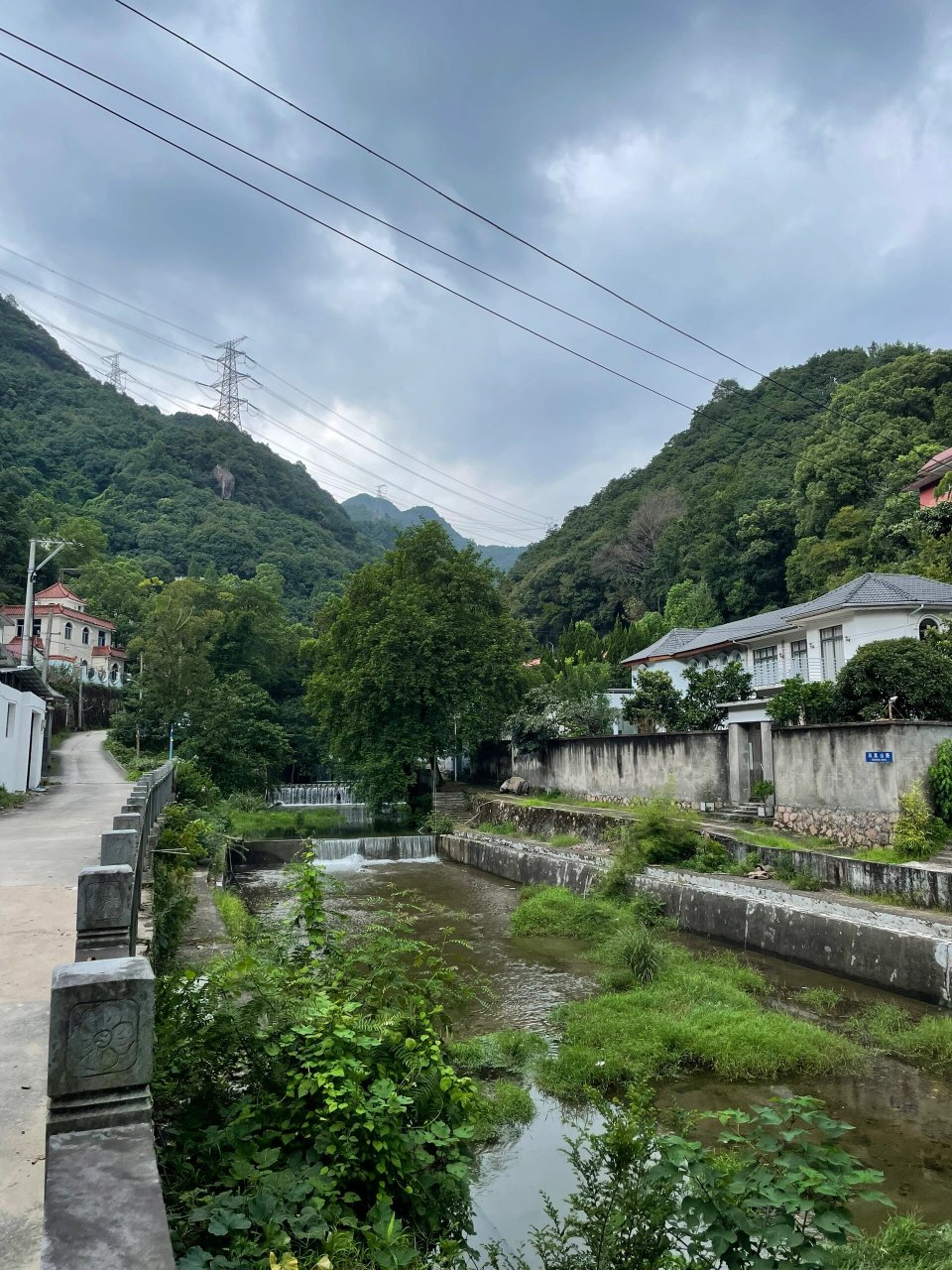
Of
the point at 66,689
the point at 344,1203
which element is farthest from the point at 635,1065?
the point at 66,689

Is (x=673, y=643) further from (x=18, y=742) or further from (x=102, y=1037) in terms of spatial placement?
(x=102, y=1037)

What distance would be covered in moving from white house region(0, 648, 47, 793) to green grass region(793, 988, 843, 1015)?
53.0 feet

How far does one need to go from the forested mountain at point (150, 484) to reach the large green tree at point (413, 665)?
3487cm

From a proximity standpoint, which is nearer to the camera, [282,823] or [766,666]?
[766,666]

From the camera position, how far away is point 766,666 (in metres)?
29.4

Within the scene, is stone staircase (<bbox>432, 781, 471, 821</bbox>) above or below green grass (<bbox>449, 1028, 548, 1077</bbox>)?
above

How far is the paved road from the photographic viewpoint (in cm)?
291

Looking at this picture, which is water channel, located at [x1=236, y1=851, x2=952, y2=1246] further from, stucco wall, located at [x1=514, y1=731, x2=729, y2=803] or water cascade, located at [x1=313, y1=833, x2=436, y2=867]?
water cascade, located at [x1=313, y1=833, x2=436, y2=867]

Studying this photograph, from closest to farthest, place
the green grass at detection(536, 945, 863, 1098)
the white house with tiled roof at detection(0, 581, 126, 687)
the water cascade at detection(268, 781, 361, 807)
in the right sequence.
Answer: the green grass at detection(536, 945, 863, 1098), the water cascade at detection(268, 781, 361, 807), the white house with tiled roof at detection(0, 581, 126, 687)

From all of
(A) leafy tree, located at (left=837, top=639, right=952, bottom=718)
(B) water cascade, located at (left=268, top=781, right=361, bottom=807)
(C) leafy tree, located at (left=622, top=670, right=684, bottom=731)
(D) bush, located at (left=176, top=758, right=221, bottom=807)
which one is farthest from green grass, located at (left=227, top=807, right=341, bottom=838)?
(A) leafy tree, located at (left=837, top=639, right=952, bottom=718)

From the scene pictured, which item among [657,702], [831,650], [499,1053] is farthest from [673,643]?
[499,1053]

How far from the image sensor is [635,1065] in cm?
796

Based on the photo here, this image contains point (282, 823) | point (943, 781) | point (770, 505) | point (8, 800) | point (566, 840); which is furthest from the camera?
point (770, 505)

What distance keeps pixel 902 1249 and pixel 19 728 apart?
19.7 m
